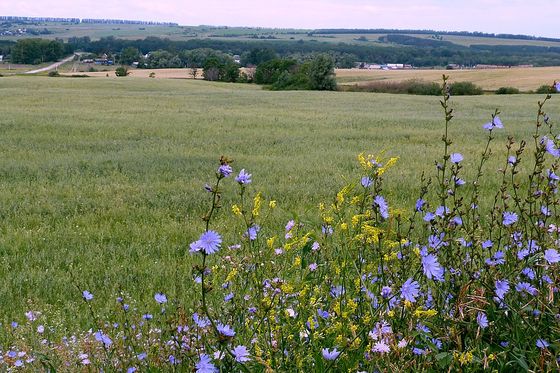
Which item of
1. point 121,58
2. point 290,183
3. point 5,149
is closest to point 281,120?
point 5,149

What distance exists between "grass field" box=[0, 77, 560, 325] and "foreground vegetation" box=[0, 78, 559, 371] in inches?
1.4

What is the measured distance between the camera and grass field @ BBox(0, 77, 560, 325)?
4.69 metres

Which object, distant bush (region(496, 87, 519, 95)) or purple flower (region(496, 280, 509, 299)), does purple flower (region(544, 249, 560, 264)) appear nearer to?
purple flower (region(496, 280, 509, 299))

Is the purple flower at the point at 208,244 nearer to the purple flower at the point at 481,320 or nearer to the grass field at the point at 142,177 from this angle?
the purple flower at the point at 481,320

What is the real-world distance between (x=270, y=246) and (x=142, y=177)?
7428 mm

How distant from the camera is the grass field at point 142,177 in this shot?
15.4 feet

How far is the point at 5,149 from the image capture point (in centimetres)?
1210

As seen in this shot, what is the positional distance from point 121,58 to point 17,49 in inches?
668

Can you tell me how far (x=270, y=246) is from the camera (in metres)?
2.06

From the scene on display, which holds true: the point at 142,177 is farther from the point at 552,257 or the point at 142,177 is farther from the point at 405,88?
the point at 405,88

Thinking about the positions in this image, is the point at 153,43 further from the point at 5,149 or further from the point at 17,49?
the point at 5,149

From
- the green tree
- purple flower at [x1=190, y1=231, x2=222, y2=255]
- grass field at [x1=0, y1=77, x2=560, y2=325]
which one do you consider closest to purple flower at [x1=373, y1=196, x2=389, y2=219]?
grass field at [x1=0, y1=77, x2=560, y2=325]

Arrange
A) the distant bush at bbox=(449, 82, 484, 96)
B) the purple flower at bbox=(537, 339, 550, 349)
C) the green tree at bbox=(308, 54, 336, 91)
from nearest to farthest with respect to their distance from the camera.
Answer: the purple flower at bbox=(537, 339, 550, 349) → the distant bush at bbox=(449, 82, 484, 96) → the green tree at bbox=(308, 54, 336, 91)

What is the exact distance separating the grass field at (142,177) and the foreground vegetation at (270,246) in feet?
0.12
